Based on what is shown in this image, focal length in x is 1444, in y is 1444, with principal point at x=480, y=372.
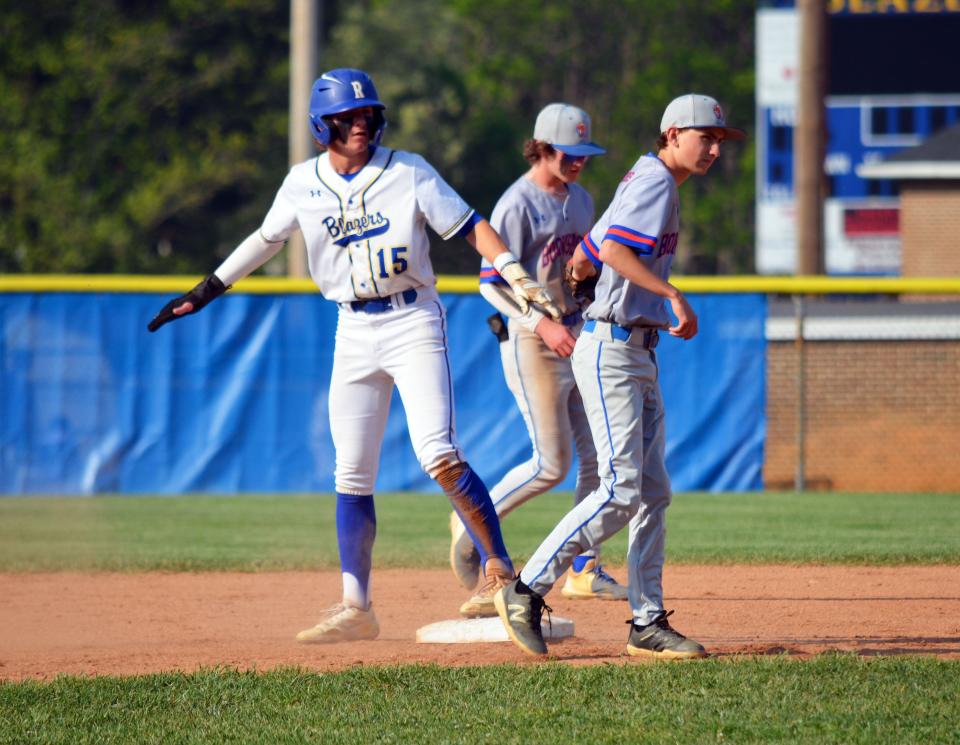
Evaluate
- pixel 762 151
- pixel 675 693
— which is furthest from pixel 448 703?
pixel 762 151

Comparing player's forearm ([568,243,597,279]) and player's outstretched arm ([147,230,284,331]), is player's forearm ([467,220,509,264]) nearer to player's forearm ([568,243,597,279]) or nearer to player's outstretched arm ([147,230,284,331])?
player's forearm ([568,243,597,279])

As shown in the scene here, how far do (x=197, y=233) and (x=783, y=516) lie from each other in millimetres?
25629

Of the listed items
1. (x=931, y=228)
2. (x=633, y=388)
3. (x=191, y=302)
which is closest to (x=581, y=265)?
(x=633, y=388)

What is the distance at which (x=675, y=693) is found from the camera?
172 inches

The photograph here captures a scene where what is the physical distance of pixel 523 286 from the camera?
5.03 m

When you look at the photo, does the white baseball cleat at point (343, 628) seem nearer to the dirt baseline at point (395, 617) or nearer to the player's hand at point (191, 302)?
the dirt baseline at point (395, 617)

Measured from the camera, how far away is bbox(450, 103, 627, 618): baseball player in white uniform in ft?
20.7

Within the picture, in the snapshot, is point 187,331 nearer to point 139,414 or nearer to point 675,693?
point 139,414

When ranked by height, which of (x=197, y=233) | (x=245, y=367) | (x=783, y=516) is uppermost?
(x=197, y=233)

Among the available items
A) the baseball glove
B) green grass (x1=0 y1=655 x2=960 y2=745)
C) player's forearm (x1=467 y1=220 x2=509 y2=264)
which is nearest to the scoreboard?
the baseball glove

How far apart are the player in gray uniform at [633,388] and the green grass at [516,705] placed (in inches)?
11.0

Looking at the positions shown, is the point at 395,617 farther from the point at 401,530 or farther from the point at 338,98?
the point at 401,530

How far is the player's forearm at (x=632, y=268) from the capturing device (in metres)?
4.64

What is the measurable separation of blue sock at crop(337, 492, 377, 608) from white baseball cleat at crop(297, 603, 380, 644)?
5cm
